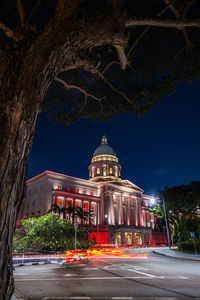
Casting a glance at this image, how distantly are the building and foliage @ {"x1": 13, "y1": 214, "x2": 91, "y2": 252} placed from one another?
29828mm

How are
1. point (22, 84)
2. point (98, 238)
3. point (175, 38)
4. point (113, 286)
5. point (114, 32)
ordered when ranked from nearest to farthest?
point (22, 84) < point (114, 32) < point (113, 286) < point (175, 38) < point (98, 238)

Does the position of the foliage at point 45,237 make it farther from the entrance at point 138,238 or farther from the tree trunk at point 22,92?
the entrance at point 138,238

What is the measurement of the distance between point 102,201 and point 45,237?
156 feet

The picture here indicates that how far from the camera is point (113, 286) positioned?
796 cm

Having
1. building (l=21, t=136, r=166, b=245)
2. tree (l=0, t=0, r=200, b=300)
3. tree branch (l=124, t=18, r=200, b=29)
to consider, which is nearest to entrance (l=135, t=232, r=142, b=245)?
building (l=21, t=136, r=166, b=245)

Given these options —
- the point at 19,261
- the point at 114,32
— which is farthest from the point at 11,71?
the point at 19,261

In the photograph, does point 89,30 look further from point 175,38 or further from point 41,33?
point 175,38

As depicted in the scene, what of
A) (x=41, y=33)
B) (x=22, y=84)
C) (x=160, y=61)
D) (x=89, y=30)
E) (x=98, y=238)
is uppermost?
(x=160, y=61)

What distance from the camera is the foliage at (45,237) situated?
23.9m

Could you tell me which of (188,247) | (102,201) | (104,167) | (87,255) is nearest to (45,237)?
(87,255)

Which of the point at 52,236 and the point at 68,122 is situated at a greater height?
the point at 68,122

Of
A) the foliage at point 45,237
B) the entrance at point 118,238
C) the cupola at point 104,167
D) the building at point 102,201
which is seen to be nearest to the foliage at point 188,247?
the foliage at point 45,237

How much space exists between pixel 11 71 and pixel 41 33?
105 centimetres

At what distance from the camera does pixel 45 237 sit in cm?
2430
